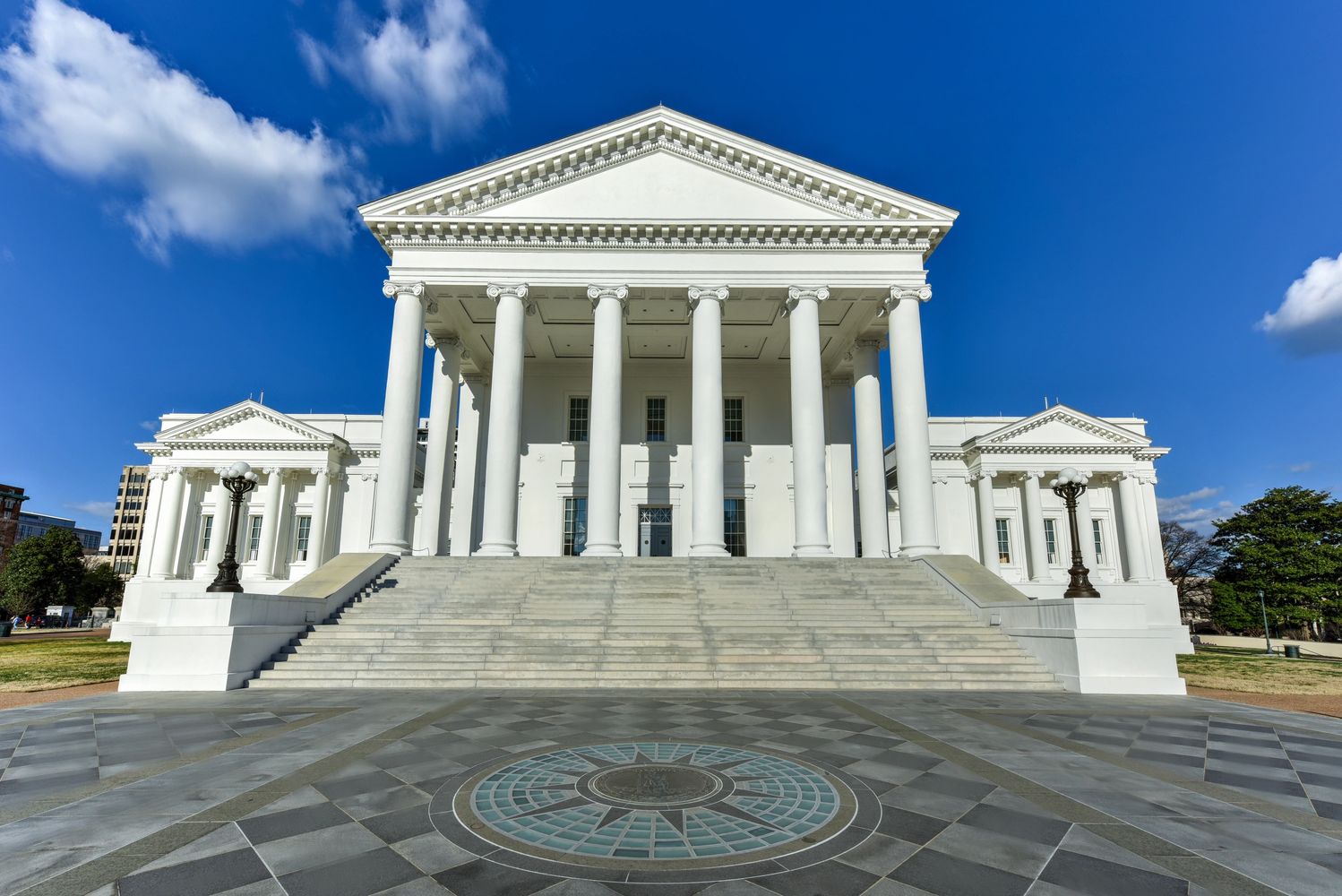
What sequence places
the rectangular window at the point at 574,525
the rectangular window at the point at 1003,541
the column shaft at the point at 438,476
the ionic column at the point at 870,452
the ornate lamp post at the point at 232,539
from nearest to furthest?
1. the ornate lamp post at the point at 232,539
2. the ionic column at the point at 870,452
3. the column shaft at the point at 438,476
4. the rectangular window at the point at 574,525
5. the rectangular window at the point at 1003,541

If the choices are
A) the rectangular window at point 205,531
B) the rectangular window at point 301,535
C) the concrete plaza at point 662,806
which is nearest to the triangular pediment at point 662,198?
the concrete plaza at point 662,806

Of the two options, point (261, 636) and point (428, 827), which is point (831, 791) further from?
point (261, 636)

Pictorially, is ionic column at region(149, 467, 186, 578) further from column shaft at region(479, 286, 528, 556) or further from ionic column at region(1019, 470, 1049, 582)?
ionic column at region(1019, 470, 1049, 582)

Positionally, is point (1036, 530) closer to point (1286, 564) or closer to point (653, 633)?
point (1286, 564)

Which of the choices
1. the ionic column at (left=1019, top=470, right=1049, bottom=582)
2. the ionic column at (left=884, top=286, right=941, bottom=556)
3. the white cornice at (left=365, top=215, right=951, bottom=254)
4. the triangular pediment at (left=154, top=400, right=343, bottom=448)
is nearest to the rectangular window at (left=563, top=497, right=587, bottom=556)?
the white cornice at (left=365, top=215, right=951, bottom=254)

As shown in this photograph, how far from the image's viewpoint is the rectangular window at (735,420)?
31.2m

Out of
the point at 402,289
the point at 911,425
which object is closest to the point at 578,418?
the point at 402,289

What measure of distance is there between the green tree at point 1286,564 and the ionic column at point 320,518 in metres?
65.6

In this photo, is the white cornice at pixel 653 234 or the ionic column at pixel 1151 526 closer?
the white cornice at pixel 653 234

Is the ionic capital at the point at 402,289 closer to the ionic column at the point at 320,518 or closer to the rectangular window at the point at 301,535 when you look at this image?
the ionic column at the point at 320,518

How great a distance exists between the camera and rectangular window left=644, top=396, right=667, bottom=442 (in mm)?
31156

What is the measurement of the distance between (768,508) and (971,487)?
60.8ft

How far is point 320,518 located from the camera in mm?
40062

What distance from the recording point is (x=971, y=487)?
4103 centimetres
